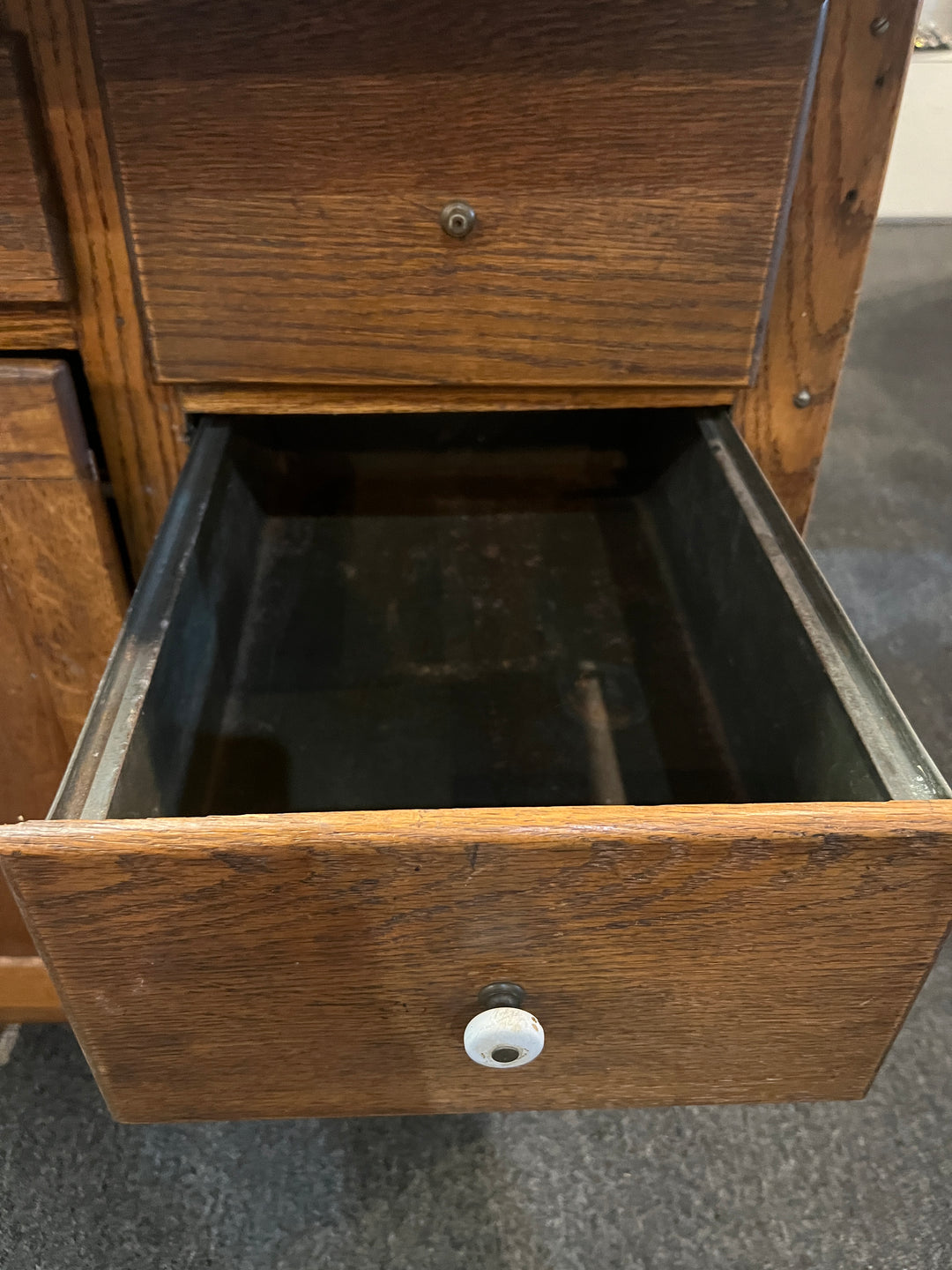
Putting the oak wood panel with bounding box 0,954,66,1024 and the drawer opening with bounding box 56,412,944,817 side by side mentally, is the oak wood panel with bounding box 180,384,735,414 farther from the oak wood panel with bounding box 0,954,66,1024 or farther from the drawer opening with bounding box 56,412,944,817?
the oak wood panel with bounding box 0,954,66,1024

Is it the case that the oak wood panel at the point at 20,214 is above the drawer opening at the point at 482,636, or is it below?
above

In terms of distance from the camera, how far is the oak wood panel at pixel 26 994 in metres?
0.79

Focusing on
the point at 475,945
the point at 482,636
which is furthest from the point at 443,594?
the point at 475,945

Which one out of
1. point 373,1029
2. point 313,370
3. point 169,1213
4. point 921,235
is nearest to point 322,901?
point 373,1029

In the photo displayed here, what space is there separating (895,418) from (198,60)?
173 centimetres

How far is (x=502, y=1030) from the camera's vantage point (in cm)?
33

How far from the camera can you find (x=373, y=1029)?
13.8 inches

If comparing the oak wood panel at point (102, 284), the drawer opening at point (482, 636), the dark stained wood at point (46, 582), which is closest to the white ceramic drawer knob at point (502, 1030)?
the drawer opening at point (482, 636)

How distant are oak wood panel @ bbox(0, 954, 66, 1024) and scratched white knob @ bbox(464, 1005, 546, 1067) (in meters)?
0.59

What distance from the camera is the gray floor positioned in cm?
68

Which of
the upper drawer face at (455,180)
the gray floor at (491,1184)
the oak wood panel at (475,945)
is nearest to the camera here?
the oak wood panel at (475,945)

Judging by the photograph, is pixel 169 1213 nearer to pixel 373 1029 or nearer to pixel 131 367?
pixel 373 1029

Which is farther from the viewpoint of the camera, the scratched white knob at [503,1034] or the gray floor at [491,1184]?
the gray floor at [491,1184]

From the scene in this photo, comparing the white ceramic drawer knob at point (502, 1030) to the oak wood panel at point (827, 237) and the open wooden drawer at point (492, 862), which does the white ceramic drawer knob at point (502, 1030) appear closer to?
the open wooden drawer at point (492, 862)
